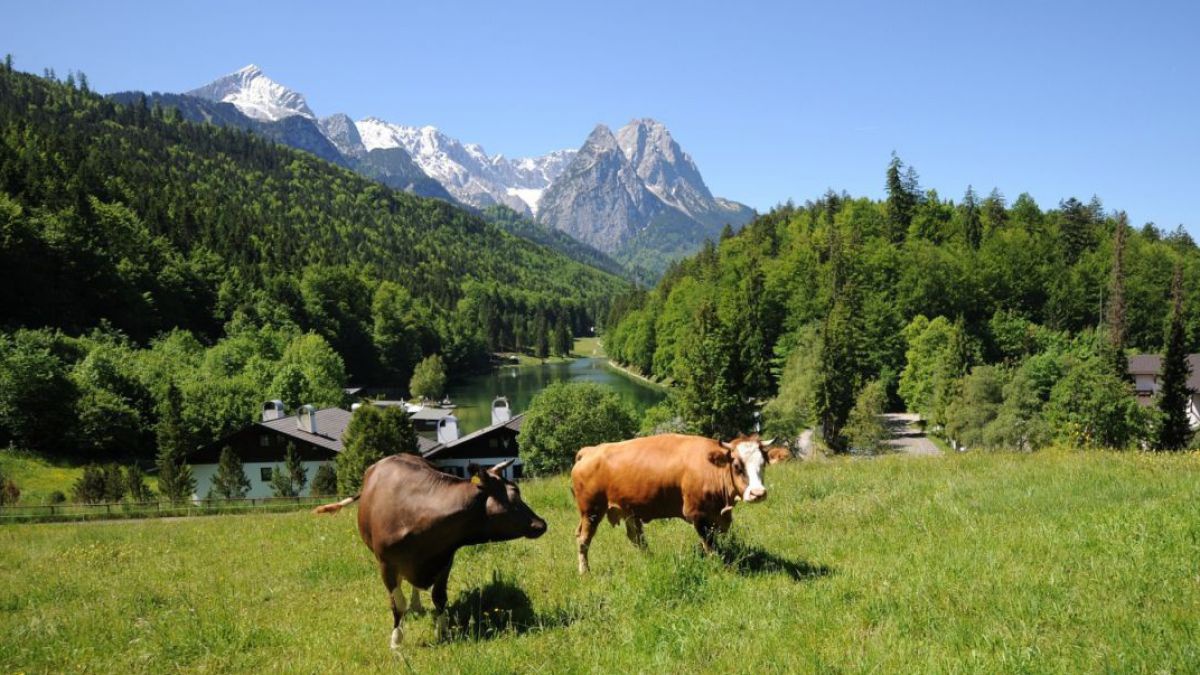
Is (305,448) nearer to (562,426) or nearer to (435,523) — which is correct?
(562,426)

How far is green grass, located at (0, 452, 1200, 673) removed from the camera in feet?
17.7

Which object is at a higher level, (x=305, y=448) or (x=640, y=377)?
(x=640, y=377)

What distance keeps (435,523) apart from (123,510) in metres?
33.7

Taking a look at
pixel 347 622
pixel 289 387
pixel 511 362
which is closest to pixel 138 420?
pixel 289 387

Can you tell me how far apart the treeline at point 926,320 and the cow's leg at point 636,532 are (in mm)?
48211

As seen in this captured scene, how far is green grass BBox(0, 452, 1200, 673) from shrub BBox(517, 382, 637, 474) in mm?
39589

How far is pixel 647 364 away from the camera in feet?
433

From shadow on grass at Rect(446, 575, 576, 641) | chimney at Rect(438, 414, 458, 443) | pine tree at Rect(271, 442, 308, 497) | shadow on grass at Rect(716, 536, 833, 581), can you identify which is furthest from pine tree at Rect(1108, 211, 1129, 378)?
shadow on grass at Rect(446, 575, 576, 641)

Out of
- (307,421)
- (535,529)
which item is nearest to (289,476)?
(307,421)

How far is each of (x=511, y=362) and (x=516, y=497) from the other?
7067 inches

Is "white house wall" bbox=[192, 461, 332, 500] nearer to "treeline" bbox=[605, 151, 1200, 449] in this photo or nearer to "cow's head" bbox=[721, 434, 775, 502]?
"treeline" bbox=[605, 151, 1200, 449]

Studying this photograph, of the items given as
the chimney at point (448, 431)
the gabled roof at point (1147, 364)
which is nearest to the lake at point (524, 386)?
the chimney at point (448, 431)

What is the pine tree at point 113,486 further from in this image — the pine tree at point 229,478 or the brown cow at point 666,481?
the brown cow at point 666,481

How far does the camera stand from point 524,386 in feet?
426
